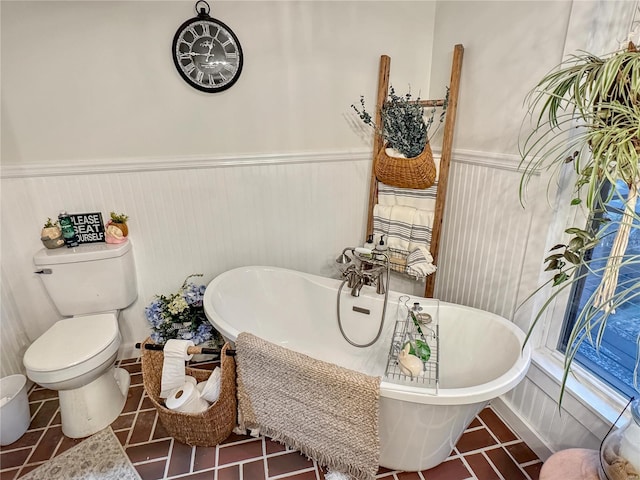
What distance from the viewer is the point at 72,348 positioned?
5.61 ft

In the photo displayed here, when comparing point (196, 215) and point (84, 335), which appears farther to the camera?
point (196, 215)

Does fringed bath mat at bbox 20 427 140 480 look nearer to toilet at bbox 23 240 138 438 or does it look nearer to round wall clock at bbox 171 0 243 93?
toilet at bbox 23 240 138 438

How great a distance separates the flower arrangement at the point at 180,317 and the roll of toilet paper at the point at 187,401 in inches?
17.5

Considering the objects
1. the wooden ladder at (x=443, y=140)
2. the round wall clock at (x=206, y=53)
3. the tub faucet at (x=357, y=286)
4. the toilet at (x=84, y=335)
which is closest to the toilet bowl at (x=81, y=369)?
the toilet at (x=84, y=335)

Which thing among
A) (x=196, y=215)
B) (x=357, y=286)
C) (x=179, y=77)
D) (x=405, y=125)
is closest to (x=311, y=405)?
(x=357, y=286)

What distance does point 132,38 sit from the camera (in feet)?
5.93

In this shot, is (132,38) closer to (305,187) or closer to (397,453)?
(305,187)

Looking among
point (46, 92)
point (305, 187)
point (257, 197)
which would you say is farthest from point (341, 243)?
point (46, 92)

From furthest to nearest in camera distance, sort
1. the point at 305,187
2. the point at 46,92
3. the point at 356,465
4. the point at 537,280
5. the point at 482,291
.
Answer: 1. the point at 305,187
2. the point at 482,291
3. the point at 46,92
4. the point at 537,280
5. the point at 356,465

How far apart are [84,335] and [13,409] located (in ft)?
1.51

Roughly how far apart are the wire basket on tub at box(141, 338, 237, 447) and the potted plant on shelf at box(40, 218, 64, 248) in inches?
30.2

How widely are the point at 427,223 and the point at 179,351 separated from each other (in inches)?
59.9

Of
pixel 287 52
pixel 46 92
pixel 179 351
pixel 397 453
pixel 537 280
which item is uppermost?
pixel 287 52

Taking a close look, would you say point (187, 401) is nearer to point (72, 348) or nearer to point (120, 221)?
point (72, 348)
